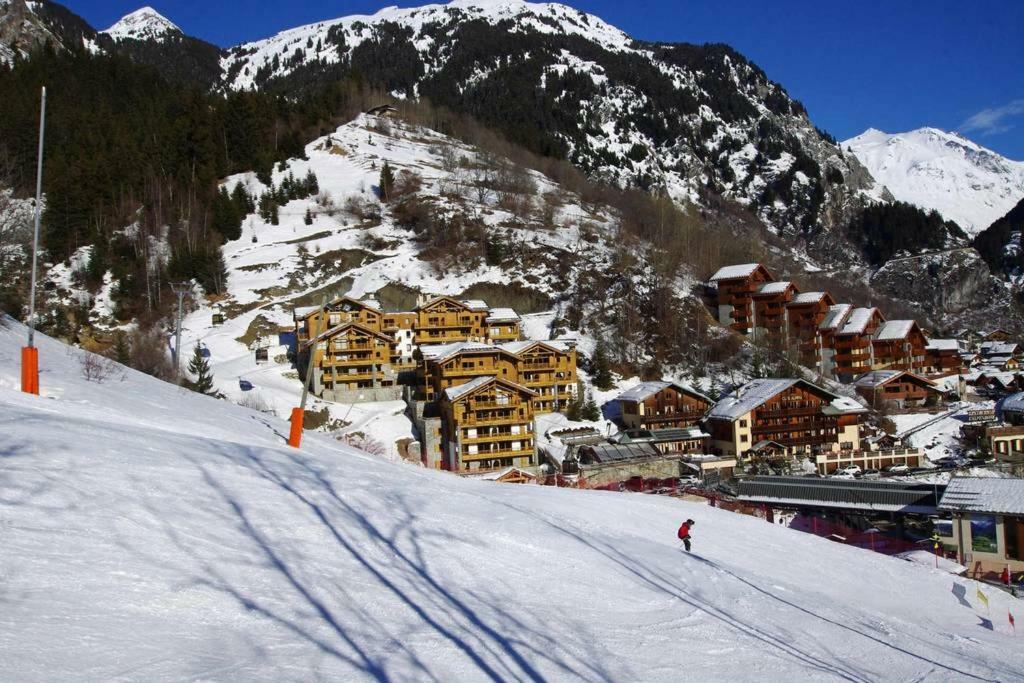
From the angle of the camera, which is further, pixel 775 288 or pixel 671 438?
pixel 775 288

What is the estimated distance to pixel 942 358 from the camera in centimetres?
5850

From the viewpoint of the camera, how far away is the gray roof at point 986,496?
21.2 meters

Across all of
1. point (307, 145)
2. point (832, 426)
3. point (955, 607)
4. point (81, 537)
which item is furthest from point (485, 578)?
point (307, 145)

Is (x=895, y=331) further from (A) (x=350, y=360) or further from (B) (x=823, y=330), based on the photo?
(A) (x=350, y=360)

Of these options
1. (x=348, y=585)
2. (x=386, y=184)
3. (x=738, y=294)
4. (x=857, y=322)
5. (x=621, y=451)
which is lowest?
(x=621, y=451)

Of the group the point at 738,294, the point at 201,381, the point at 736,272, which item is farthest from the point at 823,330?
the point at 201,381

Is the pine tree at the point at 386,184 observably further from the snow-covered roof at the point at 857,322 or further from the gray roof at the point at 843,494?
the gray roof at the point at 843,494

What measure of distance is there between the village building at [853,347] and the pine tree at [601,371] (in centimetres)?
2192

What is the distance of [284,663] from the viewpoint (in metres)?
4.88

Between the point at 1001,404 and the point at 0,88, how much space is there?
89.9 metres

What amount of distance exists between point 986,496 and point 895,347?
38.0 meters

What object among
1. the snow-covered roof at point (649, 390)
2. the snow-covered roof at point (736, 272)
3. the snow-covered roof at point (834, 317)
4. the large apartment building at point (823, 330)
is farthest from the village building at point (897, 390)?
the snow-covered roof at point (649, 390)

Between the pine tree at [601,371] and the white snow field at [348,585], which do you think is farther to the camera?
the pine tree at [601,371]

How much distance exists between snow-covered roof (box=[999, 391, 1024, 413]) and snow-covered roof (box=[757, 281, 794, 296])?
18.2 m
